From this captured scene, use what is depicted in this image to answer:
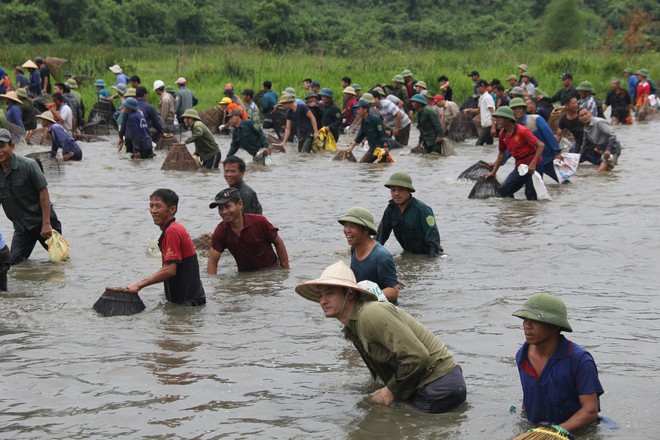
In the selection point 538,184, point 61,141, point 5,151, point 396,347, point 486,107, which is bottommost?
point 61,141

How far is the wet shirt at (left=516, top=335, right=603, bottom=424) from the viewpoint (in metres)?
4.86

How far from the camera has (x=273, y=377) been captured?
617 centimetres

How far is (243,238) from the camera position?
853cm

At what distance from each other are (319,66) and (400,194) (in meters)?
21.5

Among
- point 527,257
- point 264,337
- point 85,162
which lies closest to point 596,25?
point 85,162

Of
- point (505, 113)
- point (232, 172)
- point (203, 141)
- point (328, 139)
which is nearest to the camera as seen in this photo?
point (232, 172)

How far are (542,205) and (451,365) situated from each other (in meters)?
7.59

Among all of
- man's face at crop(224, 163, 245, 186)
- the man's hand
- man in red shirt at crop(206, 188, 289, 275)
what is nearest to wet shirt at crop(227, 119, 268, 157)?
man's face at crop(224, 163, 245, 186)

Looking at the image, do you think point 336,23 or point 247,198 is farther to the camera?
point 336,23

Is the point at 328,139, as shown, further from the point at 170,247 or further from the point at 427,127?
the point at 170,247

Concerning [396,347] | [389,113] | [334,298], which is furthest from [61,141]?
[396,347]

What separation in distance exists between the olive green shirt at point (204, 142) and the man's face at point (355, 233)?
9.84 m

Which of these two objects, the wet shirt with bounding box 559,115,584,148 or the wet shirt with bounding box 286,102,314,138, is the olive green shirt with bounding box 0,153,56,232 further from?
the wet shirt with bounding box 286,102,314,138

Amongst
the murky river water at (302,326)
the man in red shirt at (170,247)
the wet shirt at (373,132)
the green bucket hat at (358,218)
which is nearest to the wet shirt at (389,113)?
the wet shirt at (373,132)
